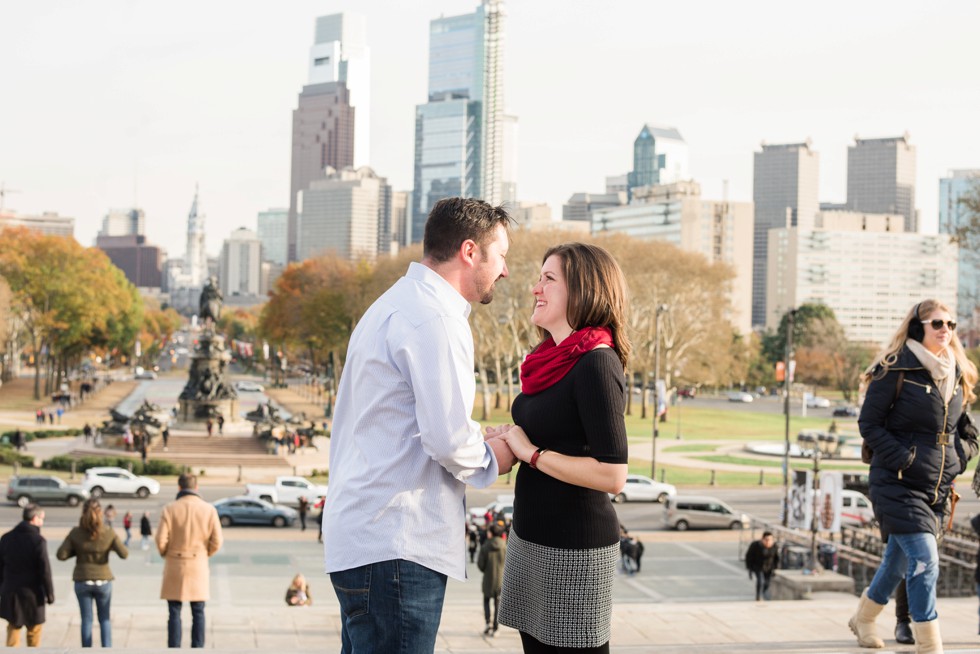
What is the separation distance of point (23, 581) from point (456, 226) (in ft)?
22.6

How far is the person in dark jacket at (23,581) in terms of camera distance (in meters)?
9.23

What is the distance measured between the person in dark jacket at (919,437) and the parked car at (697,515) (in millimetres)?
27479

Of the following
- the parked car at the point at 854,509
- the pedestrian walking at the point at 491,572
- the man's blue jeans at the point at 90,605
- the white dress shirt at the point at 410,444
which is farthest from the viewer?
the parked car at the point at 854,509

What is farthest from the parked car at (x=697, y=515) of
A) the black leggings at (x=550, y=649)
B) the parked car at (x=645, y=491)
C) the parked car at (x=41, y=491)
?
the black leggings at (x=550, y=649)

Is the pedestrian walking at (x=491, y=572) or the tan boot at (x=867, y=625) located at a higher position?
the tan boot at (x=867, y=625)

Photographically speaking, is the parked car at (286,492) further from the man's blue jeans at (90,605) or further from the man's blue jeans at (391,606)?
the man's blue jeans at (391,606)

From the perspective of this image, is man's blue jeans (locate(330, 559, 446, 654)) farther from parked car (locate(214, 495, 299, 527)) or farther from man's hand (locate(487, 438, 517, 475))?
parked car (locate(214, 495, 299, 527))

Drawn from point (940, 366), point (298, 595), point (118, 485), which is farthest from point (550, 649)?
point (118, 485)

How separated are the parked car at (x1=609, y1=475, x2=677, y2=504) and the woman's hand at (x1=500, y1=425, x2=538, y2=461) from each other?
1380 inches

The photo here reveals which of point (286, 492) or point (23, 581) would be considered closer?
point (23, 581)

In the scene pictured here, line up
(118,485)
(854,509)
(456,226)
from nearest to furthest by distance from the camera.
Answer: (456,226) < (854,509) < (118,485)

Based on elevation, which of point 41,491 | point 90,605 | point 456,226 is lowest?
point 41,491

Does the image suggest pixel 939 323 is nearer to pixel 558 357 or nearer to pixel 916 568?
pixel 916 568

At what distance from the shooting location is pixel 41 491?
3347 centimetres
